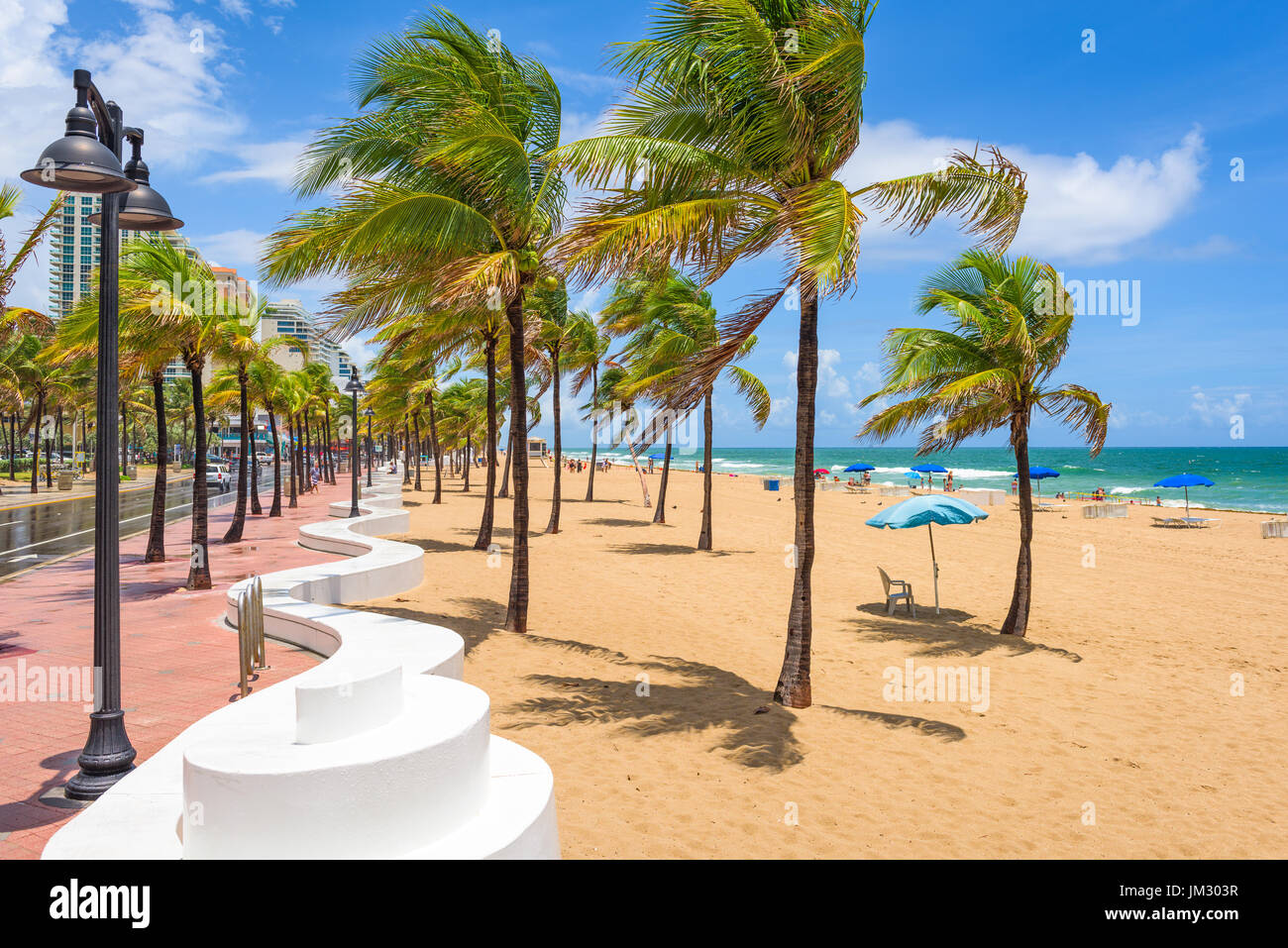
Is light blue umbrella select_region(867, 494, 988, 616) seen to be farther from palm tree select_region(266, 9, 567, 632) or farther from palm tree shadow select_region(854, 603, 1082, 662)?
palm tree select_region(266, 9, 567, 632)

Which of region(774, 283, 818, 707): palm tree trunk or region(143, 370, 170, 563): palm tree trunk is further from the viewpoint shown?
region(143, 370, 170, 563): palm tree trunk

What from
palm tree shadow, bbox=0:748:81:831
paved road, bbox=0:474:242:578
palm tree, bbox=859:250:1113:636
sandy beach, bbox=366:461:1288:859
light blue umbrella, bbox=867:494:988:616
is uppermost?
palm tree, bbox=859:250:1113:636

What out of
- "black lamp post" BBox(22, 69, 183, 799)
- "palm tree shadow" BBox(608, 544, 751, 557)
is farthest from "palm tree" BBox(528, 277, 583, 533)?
"black lamp post" BBox(22, 69, 183, 799)

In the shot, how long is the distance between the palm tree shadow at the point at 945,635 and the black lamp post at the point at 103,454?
9.67m

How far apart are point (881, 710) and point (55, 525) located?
27.2m

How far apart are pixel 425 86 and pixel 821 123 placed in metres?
5.09

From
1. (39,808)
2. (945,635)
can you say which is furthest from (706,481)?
(39,808)

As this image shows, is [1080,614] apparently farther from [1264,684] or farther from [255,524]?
[255,524]

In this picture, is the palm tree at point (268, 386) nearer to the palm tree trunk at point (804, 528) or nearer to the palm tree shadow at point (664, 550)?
the palm tree shadow at point (664, 550)

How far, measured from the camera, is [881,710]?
338 inches

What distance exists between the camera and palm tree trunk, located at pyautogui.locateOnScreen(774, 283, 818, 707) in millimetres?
8453

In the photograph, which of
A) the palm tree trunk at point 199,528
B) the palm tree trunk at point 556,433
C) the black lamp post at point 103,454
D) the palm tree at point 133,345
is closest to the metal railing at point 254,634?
the black lamp post at point 103,454

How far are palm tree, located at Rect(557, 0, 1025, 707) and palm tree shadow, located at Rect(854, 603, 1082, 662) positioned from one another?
4141 mm
